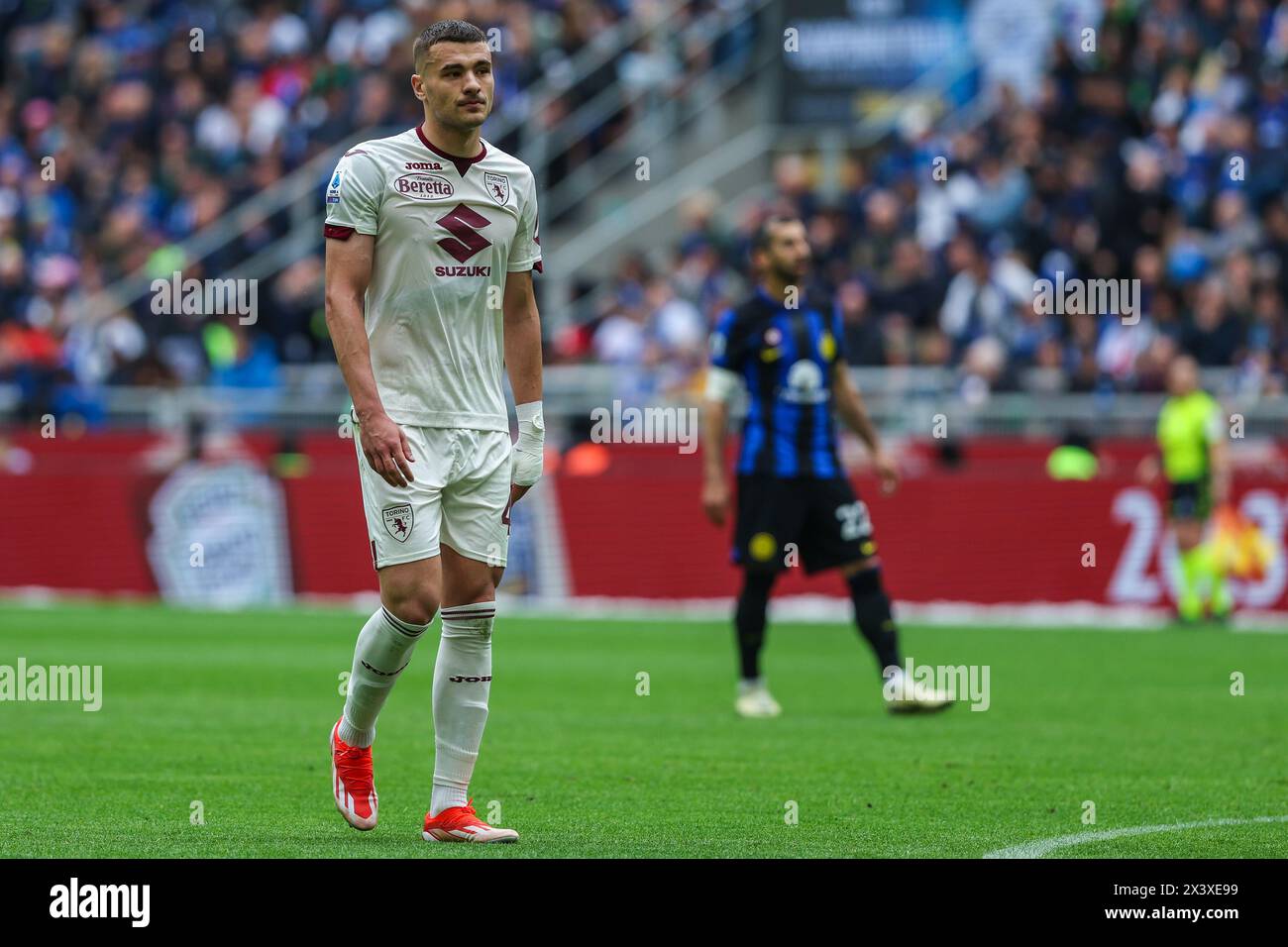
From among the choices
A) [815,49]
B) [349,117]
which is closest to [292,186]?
[349,117]

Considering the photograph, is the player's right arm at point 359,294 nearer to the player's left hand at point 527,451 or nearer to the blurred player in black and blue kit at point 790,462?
the player's left hand at point 527,451

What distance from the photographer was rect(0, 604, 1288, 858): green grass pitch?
7.52 m

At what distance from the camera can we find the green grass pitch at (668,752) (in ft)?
24.7

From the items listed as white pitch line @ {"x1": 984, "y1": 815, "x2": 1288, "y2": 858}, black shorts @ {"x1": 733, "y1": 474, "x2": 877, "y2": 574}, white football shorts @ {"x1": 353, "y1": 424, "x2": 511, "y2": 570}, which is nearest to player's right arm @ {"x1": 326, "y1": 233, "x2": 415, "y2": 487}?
white football shorts @ {"x1": 353, "y1": 424, "x2": 511, "y2": 570}

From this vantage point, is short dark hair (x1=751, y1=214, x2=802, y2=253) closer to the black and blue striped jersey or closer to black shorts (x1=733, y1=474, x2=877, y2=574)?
the black and blue striped jersey

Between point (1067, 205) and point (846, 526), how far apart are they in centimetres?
1099

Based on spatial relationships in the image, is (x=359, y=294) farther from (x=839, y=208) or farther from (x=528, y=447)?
(x=839, y=208)

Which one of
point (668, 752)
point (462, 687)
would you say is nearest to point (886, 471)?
point (668, 752)

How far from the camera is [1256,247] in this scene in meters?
21.0

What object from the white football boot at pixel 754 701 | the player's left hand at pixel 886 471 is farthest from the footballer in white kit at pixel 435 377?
the white football boot at pixel 754 701

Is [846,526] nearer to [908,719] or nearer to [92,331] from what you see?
[908,719]

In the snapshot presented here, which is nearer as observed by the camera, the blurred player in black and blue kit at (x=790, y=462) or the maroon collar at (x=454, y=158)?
the maroon collar at (x=454, y=158)

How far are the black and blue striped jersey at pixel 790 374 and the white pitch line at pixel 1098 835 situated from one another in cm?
428

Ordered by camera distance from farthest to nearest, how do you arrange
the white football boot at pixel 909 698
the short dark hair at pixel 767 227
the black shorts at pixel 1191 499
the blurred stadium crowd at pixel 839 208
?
the blurred stadium crowd at pixel 839 208 → the black shorts at pixel 1191 499 → the white football boot at pixel 909 698 → the short dark hair at pixel 767 227
